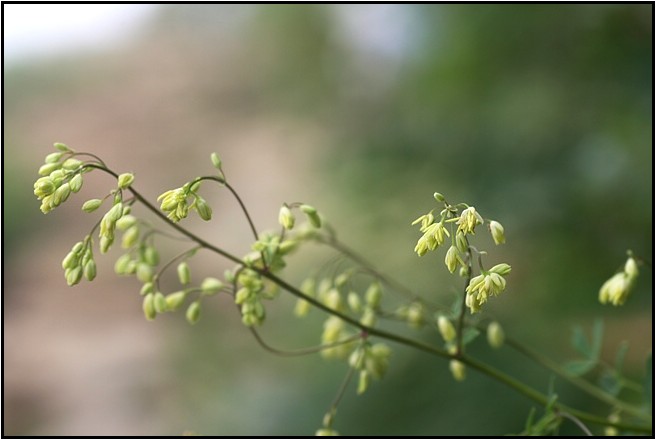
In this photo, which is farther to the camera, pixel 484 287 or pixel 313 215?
pixel 313 215

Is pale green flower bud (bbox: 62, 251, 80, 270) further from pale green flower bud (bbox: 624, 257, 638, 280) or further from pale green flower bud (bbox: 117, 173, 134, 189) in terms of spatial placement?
pale green flower bud (bbox: 624, 257, 638, 280)

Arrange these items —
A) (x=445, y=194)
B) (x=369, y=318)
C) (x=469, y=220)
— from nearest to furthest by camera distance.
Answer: (x=469, y=220)
(x=369, y=318)
(x=445, y=194)

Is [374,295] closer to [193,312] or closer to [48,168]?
[193,312]

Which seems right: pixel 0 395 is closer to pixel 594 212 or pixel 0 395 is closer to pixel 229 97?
pixel 594 212

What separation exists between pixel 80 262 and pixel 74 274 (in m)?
0.02

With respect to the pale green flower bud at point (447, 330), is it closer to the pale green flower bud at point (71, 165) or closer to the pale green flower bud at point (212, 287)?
the pale green flower bud at point (212, 287)

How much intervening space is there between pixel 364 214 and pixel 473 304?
163 centimetres

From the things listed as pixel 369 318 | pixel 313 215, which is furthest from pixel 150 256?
pixel 369 318

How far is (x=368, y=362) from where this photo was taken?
104 cm

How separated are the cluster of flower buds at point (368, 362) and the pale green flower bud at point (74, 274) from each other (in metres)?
0.41

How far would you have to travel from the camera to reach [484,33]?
2404 millimetres

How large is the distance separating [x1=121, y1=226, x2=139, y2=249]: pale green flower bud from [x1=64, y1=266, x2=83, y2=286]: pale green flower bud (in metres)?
0.09

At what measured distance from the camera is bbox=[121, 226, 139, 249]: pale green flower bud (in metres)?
0.98

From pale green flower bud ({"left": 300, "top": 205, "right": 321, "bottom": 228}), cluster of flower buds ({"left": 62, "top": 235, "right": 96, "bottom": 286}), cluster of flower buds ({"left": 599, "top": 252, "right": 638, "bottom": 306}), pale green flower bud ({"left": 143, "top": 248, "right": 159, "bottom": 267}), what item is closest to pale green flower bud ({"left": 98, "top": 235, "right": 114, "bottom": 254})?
→ cluster of flower buds ({"left": 62, "top": 235, "right": 96, "bottom": 286})
